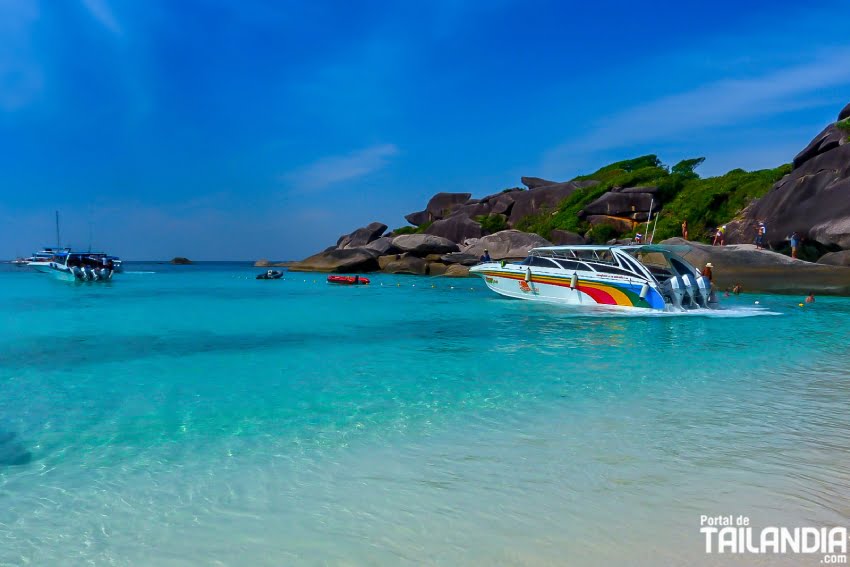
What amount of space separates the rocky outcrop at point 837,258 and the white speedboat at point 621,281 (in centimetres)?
1094

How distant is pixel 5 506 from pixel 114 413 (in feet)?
8.93

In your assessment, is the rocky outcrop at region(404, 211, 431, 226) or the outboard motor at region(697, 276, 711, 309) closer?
the outboard motor at region(697, 276, 711, 309)

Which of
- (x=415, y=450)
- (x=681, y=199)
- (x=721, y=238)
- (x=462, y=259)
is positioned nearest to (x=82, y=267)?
(x=462, y=259)

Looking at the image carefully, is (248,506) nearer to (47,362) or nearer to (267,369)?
(267,369)

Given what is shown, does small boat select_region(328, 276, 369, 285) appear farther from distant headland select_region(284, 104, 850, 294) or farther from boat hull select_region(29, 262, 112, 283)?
boat hull select_region(29, 262, 112, 283)

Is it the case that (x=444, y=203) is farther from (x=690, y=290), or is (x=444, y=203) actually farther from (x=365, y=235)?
(x=690, y=290)

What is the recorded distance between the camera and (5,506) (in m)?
3.89

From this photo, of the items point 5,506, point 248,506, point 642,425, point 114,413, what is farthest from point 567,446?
point 114,413

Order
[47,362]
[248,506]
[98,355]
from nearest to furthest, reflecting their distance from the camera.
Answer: [248,506]
[47,362]
[98,355]

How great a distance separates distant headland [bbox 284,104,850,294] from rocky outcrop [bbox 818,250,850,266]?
48mm

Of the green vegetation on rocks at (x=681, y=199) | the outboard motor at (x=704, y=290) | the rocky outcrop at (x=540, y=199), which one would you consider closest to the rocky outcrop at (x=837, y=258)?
the outboard motor at (x=704, y=290)

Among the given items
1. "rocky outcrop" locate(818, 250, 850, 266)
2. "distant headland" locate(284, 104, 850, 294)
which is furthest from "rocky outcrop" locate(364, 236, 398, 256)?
"rocky outcrop" locate(818, 250, 850, 266)

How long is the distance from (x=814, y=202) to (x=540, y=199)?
3166 cm

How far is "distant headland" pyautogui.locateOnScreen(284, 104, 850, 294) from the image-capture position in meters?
25.3
